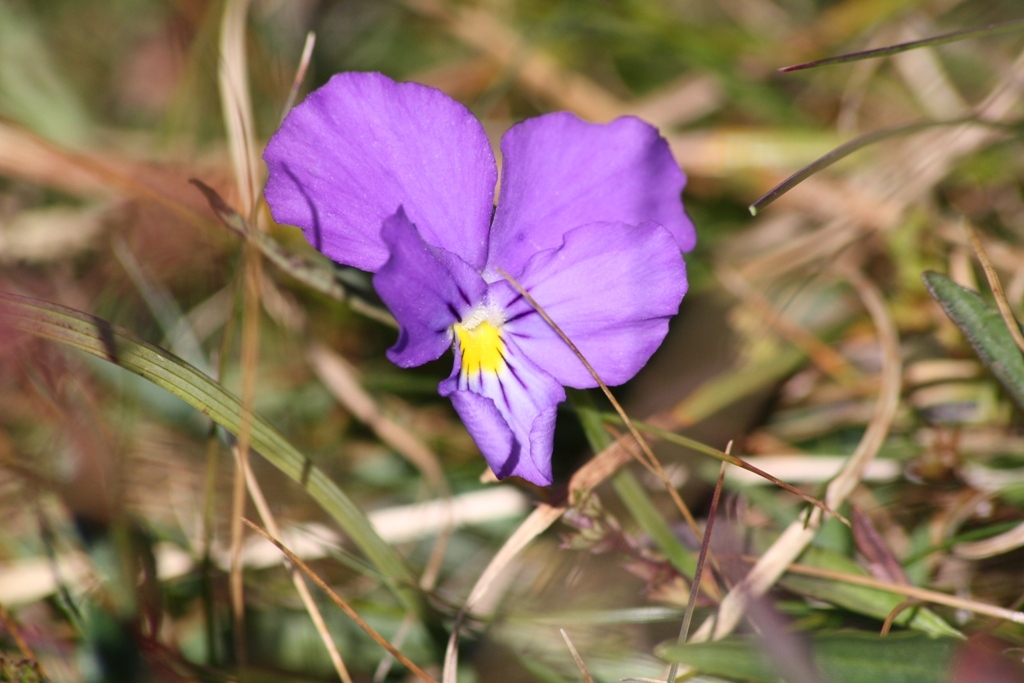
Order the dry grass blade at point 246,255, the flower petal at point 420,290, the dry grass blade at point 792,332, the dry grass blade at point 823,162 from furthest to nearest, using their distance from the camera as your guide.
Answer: the dry grass blade at point 792,332 < the dry grass blade at point 246,255 < the dry grass blade at point 823,162 < the flower petal at point 420,290

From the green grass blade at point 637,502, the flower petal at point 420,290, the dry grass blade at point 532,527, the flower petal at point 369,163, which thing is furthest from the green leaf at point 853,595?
the flower petal at point 369,163

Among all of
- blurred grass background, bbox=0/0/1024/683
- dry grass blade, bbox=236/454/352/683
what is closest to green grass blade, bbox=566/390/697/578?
blurred grass background, bbox=0/0/1024/683

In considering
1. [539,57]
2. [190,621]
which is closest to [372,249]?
[190,621]

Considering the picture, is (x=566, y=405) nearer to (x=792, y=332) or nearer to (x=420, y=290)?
(x=420, y=290)

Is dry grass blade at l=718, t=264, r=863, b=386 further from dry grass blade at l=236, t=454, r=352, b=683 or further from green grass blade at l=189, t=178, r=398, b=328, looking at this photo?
dry grass blade at l=236, t=454, r=352, b=683

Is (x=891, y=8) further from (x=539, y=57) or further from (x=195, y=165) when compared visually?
(x=195, y=165)

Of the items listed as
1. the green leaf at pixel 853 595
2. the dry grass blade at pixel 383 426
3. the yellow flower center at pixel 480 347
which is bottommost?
the green leaf at pixel 853 595

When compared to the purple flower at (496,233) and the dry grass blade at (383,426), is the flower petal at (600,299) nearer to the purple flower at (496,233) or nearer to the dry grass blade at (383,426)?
the purple flower at (496,233)
